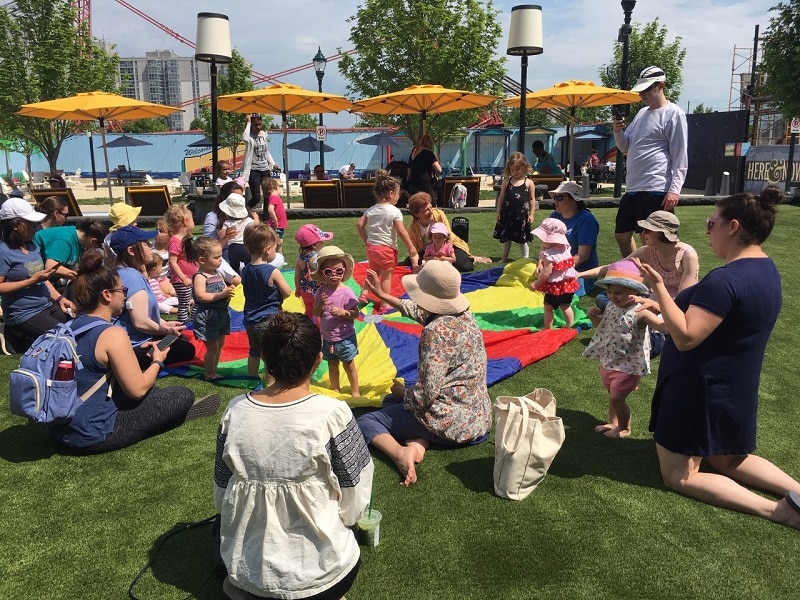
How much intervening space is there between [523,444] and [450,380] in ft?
2.07

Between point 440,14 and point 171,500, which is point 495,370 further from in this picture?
point 440,14

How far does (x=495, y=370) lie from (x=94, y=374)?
3.30 m

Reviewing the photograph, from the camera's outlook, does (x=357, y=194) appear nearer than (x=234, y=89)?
Yes

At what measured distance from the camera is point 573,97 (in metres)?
17.3

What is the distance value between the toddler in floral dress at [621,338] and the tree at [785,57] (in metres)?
20.2

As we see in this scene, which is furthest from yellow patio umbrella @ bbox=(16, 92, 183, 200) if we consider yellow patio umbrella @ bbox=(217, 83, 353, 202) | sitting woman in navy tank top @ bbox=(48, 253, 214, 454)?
sitting woman in navy tank top @ bbox=(48, 253, 214, 454)

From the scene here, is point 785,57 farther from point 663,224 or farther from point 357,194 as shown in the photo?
point 663,224

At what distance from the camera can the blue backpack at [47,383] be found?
378 centimetres

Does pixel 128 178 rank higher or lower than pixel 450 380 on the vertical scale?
higher

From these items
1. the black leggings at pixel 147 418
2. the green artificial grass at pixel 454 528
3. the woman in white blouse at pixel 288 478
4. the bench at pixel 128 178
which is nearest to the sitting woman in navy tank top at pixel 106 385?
the black leggings at pixel 147 418

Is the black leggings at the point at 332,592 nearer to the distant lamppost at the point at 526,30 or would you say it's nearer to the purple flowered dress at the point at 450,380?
the purple flowered dress at the point at 450,380

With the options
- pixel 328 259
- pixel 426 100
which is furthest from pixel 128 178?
pixel 328 259

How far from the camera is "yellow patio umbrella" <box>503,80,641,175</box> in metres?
16.1

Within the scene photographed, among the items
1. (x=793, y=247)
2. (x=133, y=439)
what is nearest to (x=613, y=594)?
(x=133, y=439)
